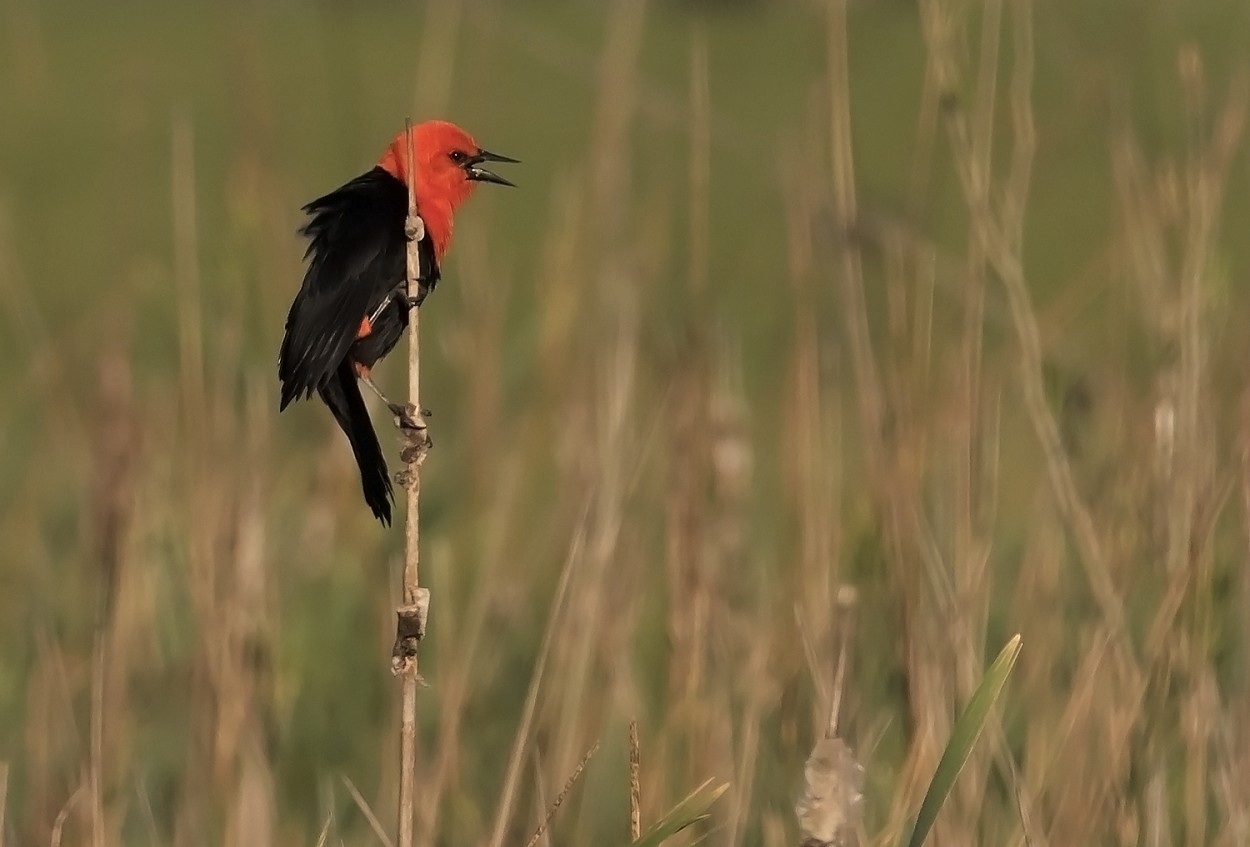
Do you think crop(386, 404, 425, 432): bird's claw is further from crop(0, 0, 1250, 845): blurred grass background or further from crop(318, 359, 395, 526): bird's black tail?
crop(0, 0, 1250, 845): blurred grass background

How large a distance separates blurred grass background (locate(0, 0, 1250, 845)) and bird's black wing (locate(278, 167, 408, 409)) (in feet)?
0.23

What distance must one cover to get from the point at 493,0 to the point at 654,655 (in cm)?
73

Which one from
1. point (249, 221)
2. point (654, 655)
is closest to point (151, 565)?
point (654, 655)

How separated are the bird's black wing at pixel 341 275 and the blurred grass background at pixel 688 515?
7 centimetres

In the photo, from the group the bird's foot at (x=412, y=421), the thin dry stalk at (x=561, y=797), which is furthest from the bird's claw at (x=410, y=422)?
the thin dry stalk at (x=561, y=797)

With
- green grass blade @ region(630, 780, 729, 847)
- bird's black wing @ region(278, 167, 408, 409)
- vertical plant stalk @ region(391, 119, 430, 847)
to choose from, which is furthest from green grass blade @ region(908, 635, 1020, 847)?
bird's black wing @ region(278, 167, 408, 409)

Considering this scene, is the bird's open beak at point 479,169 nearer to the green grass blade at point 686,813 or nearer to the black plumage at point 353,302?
the black plumage at point 353,302

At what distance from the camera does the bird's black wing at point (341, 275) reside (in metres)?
0.84

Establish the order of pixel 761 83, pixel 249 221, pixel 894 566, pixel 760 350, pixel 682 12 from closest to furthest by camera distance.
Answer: pixel 249 221, pixel 894 566, pixel 760 350, pixel 761 83, pixel 682 12

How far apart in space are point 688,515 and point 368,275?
44cm

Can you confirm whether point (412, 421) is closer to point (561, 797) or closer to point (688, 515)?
point (561, 797)

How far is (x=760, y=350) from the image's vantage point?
3768 mm

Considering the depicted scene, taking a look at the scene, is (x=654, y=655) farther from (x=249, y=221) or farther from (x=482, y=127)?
(x=249, y=221)

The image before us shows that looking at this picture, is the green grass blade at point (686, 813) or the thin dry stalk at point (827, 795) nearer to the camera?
the thin dry stalk at point (827, 795)
